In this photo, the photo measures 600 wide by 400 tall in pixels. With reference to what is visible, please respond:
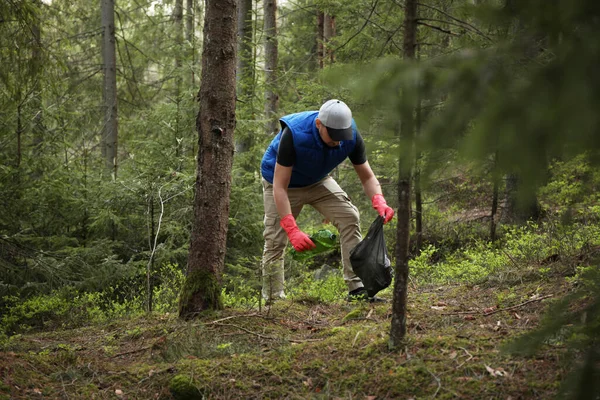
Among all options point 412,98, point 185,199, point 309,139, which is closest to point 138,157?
point 185,199

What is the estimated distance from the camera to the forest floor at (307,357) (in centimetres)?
317

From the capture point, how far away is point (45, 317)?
6.57 metres

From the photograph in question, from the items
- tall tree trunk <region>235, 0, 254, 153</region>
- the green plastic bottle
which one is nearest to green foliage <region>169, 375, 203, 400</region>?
the green plastic bottle

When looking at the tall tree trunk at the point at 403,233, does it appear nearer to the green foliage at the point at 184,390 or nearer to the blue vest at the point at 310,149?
the green foliage at the point at 184,390

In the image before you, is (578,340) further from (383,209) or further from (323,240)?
(323,240)

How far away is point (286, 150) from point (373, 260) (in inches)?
51.0

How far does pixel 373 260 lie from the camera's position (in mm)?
5113

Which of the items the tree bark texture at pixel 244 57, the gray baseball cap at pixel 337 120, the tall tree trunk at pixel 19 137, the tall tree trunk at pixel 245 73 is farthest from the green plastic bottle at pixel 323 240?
the tall tree trunk at pixel 19 137

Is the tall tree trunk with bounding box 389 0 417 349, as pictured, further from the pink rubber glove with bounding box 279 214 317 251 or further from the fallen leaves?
the pink rubber glove with bounding box 279 214 317 251

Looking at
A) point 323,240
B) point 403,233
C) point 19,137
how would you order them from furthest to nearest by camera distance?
point 19,137 < point 323,240 < point 403,233

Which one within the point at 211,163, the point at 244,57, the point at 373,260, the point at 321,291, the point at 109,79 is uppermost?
the point at 109,79

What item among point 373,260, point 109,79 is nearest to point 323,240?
point 373,260

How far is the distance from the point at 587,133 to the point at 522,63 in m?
0.53

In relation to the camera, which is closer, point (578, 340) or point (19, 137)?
point (578, 340)
